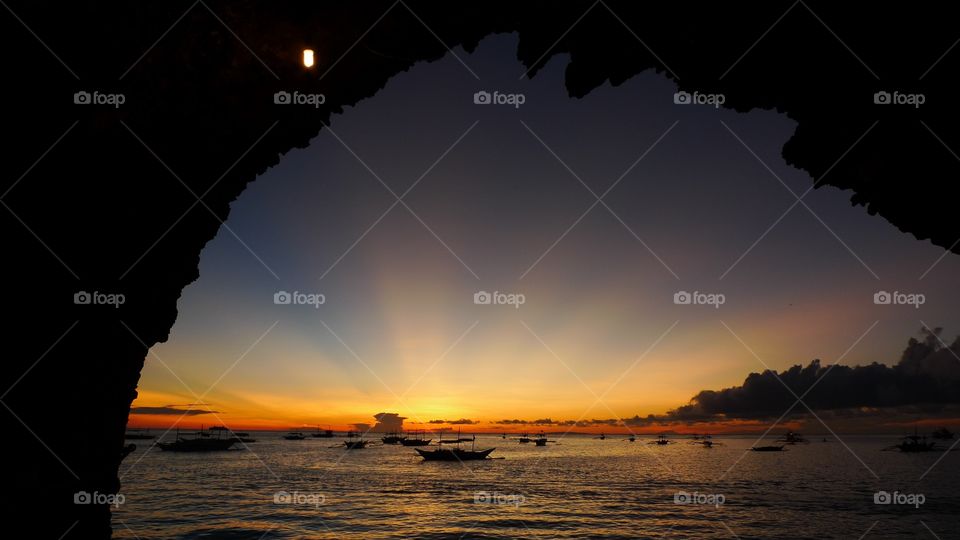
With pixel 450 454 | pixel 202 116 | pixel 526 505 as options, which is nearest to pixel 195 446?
pixel 450 454

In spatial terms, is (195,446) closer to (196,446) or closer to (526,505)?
(196,446)

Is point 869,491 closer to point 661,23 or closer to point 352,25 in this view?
point 661,23

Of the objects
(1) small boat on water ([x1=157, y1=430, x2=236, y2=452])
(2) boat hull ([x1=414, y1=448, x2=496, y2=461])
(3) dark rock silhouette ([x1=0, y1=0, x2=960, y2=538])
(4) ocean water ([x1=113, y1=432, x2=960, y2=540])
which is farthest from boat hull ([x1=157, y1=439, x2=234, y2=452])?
(3) dark rock silhouette ([x1=0, y1=0, x2=960, y2=538])

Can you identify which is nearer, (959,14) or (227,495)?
(959,14)

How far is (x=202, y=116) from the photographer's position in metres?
6.82

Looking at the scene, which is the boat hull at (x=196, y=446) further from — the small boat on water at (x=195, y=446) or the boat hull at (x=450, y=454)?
the boat hull at (x=450, y=454)

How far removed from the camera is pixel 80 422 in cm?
654

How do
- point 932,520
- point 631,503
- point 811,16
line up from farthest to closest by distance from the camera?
1. point 631,503
2. point 932,520
3. point 811,16

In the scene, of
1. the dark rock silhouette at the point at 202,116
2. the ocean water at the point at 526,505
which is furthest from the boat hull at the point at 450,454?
the dark rock silhouette at the point at 202,116

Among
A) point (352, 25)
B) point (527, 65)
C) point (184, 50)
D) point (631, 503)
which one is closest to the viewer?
point (184, 50)

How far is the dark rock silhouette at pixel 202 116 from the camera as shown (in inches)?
231

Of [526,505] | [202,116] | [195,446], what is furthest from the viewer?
[195,446]

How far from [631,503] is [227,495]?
29731 mm

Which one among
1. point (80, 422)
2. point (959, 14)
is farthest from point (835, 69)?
point (80, 422)
